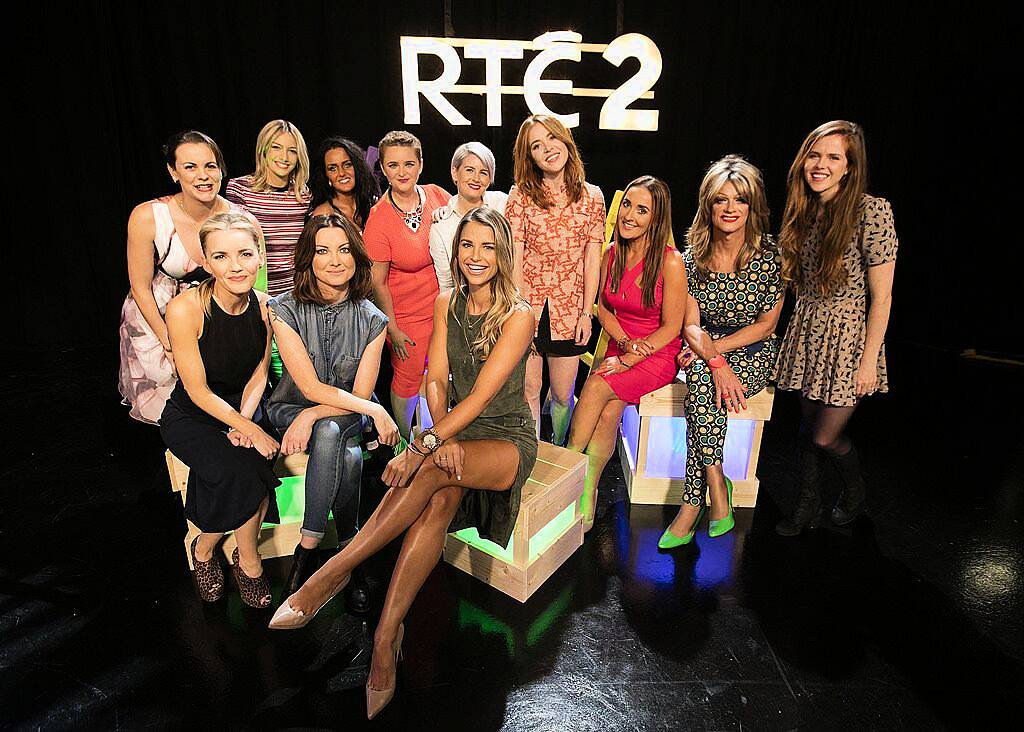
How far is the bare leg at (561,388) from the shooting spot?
3.33m

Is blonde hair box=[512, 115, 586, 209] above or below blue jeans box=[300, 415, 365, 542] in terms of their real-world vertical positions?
above

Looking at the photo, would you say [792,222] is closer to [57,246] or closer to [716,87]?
[716,87]

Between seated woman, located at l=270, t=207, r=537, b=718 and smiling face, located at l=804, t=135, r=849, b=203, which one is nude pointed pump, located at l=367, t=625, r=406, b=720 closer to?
seated woman, located at l=270, t=207, r=537, b=718

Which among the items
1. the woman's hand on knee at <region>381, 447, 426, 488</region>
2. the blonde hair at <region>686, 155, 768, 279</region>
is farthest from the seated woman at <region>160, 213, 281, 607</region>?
the blonde hair at <region>686, 155, 768, 279</region>

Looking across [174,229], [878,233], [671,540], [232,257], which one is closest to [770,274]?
[878,233]

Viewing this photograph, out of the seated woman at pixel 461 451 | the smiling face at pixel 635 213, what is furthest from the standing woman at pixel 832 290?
the seated woman at pixel 461 451

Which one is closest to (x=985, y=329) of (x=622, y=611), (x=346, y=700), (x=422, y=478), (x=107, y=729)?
(x=622, y=611)

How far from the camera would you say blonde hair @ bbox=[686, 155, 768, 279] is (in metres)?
2.81

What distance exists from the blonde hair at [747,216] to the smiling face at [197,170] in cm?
214

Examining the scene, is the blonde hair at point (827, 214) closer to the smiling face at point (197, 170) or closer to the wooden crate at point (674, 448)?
the wooden crate at point (674, 448)

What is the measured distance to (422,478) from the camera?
7.12 ft

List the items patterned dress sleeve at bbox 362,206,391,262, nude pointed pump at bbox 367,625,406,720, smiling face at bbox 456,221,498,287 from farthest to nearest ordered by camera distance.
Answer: patterned dress sleeve at bbox 362,206,391,262
smiling face at bbox 456,221,498,287
nude pointed pump at bbox 367,625,406,720

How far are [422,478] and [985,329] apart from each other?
600 centimetres

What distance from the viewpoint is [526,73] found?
17.9ft
